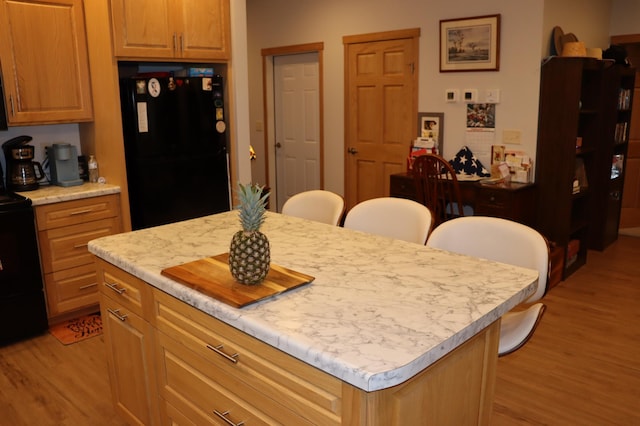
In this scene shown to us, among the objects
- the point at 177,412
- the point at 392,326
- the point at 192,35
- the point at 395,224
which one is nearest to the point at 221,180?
the point at 192,35

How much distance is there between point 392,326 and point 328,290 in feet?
1.04

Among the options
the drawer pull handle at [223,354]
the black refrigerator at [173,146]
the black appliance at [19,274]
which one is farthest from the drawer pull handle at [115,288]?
the black refrigerator at [173,146]

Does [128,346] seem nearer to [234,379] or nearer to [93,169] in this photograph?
[234,379]

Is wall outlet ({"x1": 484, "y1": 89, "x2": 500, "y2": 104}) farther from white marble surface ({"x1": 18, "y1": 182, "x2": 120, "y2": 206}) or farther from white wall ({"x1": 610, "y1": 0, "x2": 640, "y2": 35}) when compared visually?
white marble surface ({"x1": 18, "y1": 182, "x2": 120, "y2": 206})

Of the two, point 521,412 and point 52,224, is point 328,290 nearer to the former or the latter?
point 521,412

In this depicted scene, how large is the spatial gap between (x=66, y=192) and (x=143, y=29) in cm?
118

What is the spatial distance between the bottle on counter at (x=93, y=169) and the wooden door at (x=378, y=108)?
2.79 m

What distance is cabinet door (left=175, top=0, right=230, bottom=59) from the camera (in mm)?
3729

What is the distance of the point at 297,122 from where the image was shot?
251 inches

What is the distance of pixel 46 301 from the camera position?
348cm

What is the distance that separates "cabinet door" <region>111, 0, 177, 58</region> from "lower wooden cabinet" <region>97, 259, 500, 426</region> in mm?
1814

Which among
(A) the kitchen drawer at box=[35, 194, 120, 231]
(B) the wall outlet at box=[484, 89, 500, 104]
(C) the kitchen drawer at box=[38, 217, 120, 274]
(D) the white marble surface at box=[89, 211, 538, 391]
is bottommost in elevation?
(C) the kitchen drawer at box=[38, 217, 120, 274]

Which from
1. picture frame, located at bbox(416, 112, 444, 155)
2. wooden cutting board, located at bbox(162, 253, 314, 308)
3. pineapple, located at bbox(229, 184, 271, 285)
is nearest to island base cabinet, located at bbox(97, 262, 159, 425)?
wooden cutting board, located at bbox(162, 253, 314, 308)

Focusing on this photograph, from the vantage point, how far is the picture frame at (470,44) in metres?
4.58
